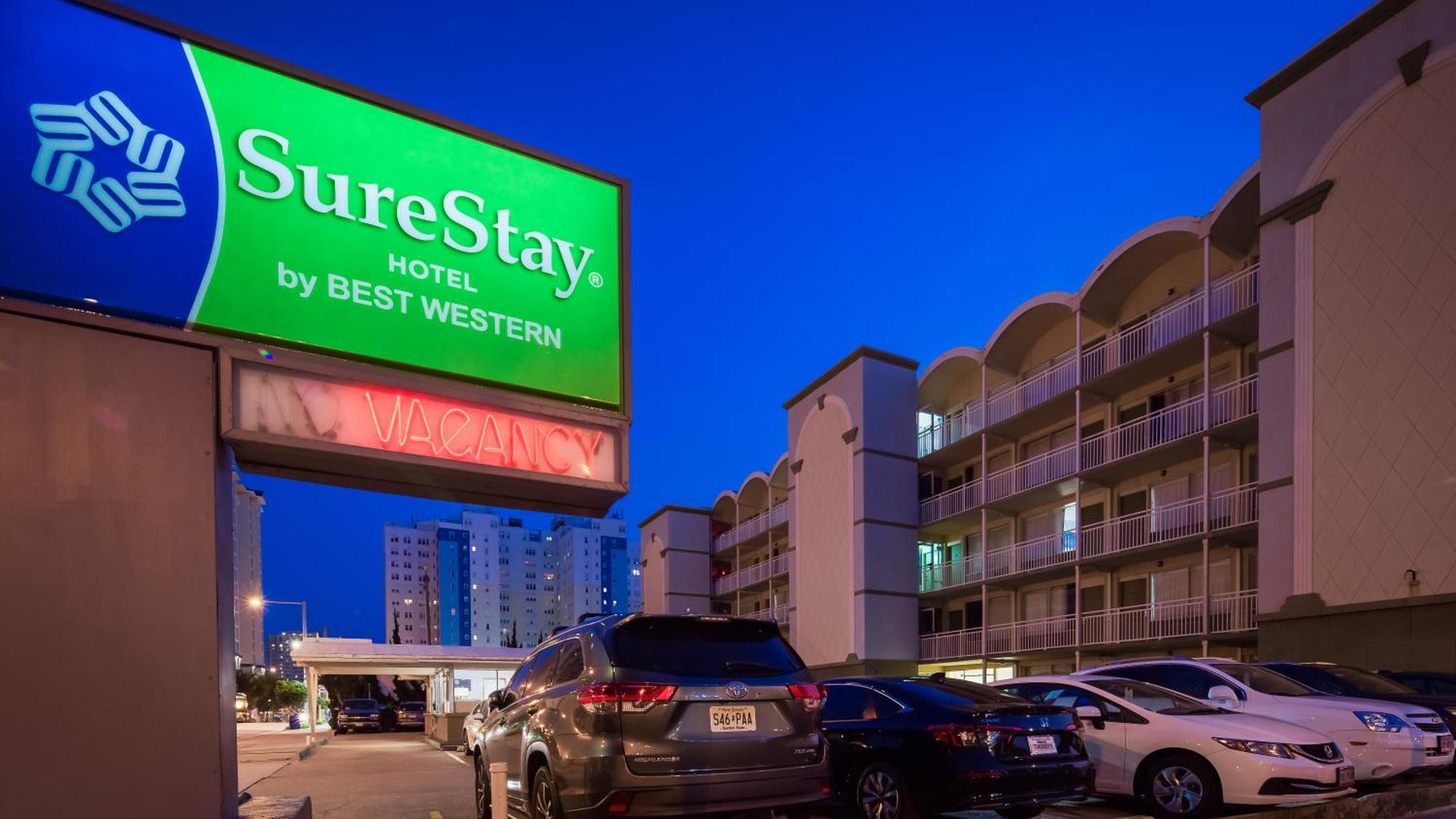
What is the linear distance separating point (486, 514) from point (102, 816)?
174 meters

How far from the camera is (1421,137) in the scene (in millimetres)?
16641

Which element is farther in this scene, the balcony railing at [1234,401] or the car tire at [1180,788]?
the balcony railing at [1234,401]

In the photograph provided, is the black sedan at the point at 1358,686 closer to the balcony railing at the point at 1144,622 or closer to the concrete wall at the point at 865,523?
the balcony railing at the point at 1144,622

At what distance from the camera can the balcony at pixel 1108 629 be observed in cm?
2172

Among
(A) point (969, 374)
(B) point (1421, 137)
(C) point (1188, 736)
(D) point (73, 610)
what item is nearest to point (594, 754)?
(D) point (73, 610)

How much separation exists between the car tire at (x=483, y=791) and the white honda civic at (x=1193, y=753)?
5.21 metres

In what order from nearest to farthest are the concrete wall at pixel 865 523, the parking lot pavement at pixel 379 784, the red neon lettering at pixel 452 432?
the red neon lettering at pixel 452 432
the parking lot pavement at pixel 379 784
the concrete wall at pixel 865 523

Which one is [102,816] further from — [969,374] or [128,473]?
[969,374]

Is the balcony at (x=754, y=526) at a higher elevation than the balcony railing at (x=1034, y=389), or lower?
lower

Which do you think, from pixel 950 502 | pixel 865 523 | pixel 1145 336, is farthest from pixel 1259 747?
pixel 950 502

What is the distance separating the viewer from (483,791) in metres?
8.95

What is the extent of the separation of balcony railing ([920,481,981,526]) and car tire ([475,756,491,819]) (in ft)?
79.6

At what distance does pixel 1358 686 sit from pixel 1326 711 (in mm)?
2461

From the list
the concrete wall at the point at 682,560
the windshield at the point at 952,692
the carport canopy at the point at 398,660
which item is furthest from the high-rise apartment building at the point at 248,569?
the windshield at the point at 952,692
